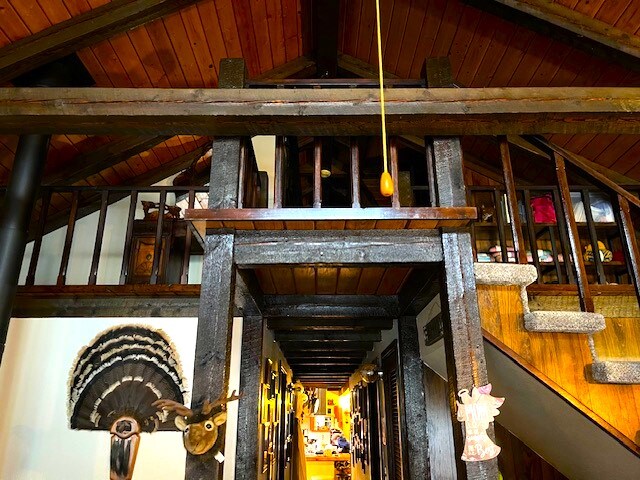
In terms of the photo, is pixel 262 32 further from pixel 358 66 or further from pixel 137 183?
pixel 137 183

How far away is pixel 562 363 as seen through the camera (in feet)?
7.02

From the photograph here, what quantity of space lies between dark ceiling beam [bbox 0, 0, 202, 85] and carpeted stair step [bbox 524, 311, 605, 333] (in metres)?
3.63

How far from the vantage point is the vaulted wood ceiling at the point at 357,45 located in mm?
3604

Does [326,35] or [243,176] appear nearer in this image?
[243,176]

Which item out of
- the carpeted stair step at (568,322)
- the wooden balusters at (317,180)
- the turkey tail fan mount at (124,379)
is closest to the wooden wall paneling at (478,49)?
the wooden balusters at (317,180)

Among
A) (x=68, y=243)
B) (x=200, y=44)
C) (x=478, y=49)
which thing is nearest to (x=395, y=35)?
(x=478, y=49)

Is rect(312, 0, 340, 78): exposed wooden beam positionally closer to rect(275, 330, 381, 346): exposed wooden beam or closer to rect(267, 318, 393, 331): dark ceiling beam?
rect(267, 318, 393, 331): dark ceiling beam

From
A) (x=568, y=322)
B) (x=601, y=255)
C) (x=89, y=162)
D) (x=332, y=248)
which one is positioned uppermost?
(x=89, y=162)

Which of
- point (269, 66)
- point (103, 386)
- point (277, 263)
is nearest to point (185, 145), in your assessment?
point (269, 66)

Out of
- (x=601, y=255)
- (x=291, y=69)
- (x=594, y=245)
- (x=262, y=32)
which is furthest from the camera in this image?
(x=291, y=69)

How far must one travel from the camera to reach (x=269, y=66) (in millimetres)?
5238

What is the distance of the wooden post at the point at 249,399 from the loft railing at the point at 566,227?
1923 millimetres

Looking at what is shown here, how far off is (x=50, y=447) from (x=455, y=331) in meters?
3.46

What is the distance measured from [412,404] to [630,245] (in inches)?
79.7
